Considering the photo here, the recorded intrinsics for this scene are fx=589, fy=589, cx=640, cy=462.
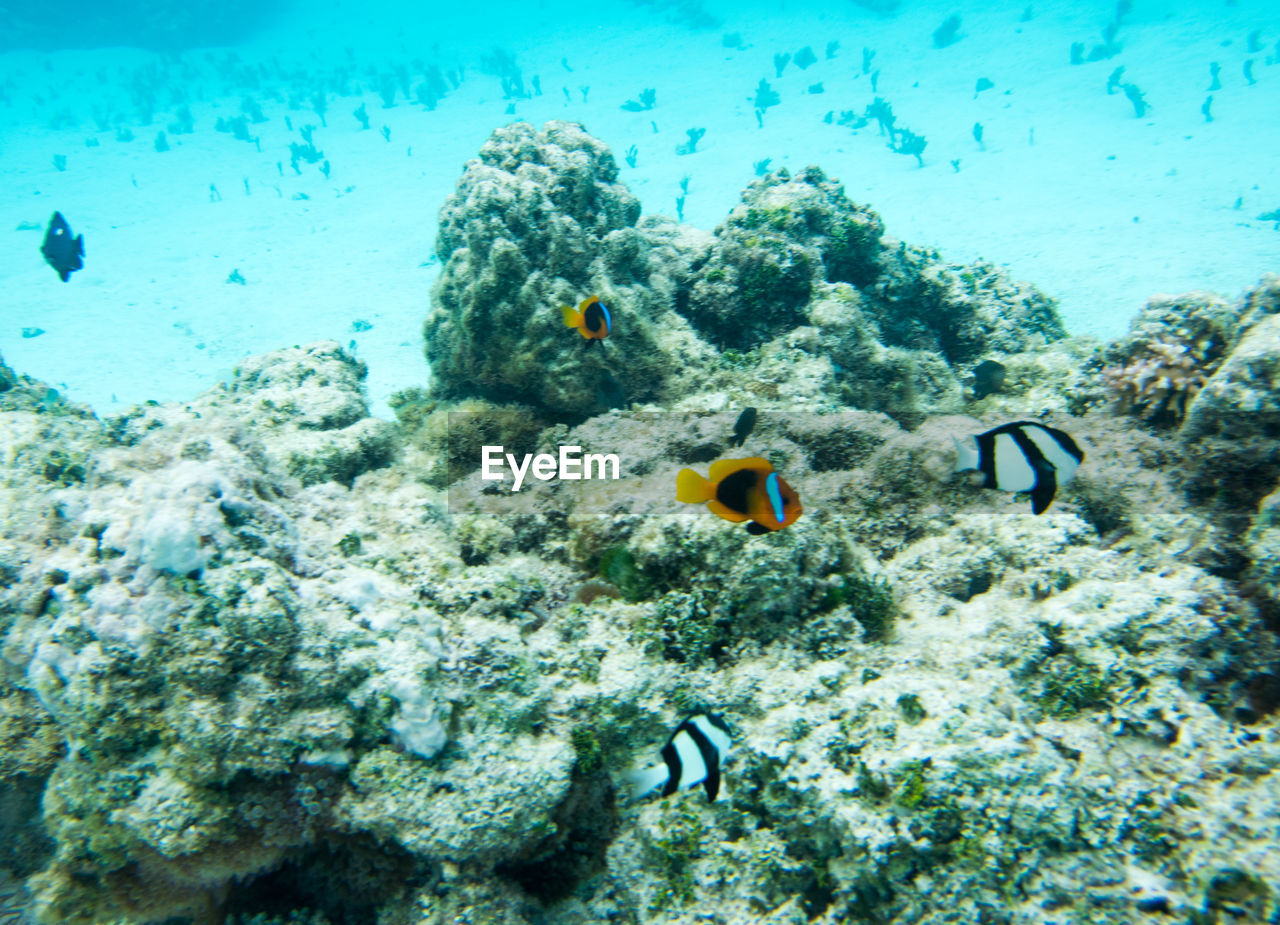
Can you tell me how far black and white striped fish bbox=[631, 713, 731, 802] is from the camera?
1.90 m

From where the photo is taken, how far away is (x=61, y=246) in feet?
17.6

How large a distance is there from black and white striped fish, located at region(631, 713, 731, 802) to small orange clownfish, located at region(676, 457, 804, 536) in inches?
29.1

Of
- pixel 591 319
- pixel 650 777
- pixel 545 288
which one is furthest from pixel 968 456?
pixel 545 288

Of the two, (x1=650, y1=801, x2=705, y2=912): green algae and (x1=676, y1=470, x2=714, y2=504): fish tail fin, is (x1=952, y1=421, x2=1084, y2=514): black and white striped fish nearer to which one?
(x1=676, y1=470, x2=714, y2=504): fish tail fin

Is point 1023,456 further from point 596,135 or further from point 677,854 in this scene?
point 596,135

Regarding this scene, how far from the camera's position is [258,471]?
10.6 feet

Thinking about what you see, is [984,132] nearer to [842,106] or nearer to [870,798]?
[842,106]

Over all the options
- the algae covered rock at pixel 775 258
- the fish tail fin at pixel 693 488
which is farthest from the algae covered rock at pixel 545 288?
the fish tail fin at pixel 693 488

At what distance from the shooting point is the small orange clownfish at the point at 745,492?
2.12 meters

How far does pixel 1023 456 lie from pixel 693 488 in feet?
3.91

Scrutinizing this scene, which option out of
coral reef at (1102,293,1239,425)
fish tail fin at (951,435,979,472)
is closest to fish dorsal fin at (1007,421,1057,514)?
fish tail fin at (951,435,979,472)

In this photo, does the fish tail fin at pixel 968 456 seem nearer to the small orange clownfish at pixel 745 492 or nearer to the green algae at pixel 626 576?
the small orange clownfish at pixel 745 492

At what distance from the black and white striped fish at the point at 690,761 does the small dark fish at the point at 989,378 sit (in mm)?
4986

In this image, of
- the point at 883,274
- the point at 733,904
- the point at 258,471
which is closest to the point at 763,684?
the point at 733,904
